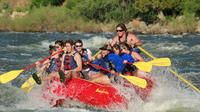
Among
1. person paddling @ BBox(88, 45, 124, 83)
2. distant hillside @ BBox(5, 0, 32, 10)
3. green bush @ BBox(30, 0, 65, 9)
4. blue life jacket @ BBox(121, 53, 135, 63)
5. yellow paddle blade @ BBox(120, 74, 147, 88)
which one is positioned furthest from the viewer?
distant hillside @ BBox(5, 0, 32, 10)

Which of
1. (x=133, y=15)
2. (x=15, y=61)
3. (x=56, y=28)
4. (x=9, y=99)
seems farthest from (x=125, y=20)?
(x=9, y=99)

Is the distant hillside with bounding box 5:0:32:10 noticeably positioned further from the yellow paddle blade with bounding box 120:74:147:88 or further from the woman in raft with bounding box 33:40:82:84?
the yellow paddle blade with bounding box 120:74:147:88

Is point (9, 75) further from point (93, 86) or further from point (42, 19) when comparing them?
point (42, 19)

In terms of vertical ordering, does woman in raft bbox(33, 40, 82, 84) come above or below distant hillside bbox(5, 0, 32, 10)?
below

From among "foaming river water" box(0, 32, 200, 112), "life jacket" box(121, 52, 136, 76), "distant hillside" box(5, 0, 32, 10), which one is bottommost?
"foaming river water" box(0, 32, 200, 112)

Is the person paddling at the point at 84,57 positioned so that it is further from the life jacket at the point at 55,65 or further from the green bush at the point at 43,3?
the green bush at the point at 43,3

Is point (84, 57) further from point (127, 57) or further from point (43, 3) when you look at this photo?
point (43, 3)

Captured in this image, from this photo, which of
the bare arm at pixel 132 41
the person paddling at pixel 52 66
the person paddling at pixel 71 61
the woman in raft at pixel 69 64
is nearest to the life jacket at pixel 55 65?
the person paddling at pixel 52 66

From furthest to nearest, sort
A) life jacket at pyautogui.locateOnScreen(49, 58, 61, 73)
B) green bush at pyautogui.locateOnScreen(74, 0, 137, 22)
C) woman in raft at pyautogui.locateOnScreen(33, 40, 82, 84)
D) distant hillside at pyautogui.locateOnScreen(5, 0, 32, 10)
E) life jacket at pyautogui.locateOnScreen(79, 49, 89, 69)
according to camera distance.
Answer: distant hillside at pyautogui.locateOnScreen(5, 0, 32, 10) → green bush at pyautogui.locateOnScreen(74, 0, 137, 22) → life jacket at pyautogui.locateOnScreen(79, 49, 89, 69) → life jacket at pyautogui.locateOnScreen(49, 58, 61, 73) → woman in raft at pyautogui.locateOnScreen(33, 40, 82, 84)

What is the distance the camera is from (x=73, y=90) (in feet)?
18.4

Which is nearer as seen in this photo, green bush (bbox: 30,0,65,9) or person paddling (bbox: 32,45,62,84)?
person paddling (bbox: 32,45,62,84)

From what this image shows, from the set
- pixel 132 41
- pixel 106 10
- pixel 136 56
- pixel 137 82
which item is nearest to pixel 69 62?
pixel 137 82

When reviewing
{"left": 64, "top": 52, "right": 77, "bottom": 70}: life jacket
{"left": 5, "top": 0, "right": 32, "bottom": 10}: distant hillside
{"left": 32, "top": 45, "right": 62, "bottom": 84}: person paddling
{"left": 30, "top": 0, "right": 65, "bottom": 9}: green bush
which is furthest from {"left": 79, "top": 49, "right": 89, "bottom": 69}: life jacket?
{"left": 5, "top": 0, "right": 32, "bottom": 10}: distant hillside

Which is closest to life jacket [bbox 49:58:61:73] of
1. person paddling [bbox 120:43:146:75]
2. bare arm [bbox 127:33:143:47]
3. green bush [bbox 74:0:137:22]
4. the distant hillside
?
person paddling [bbox 120:43:146:75]
